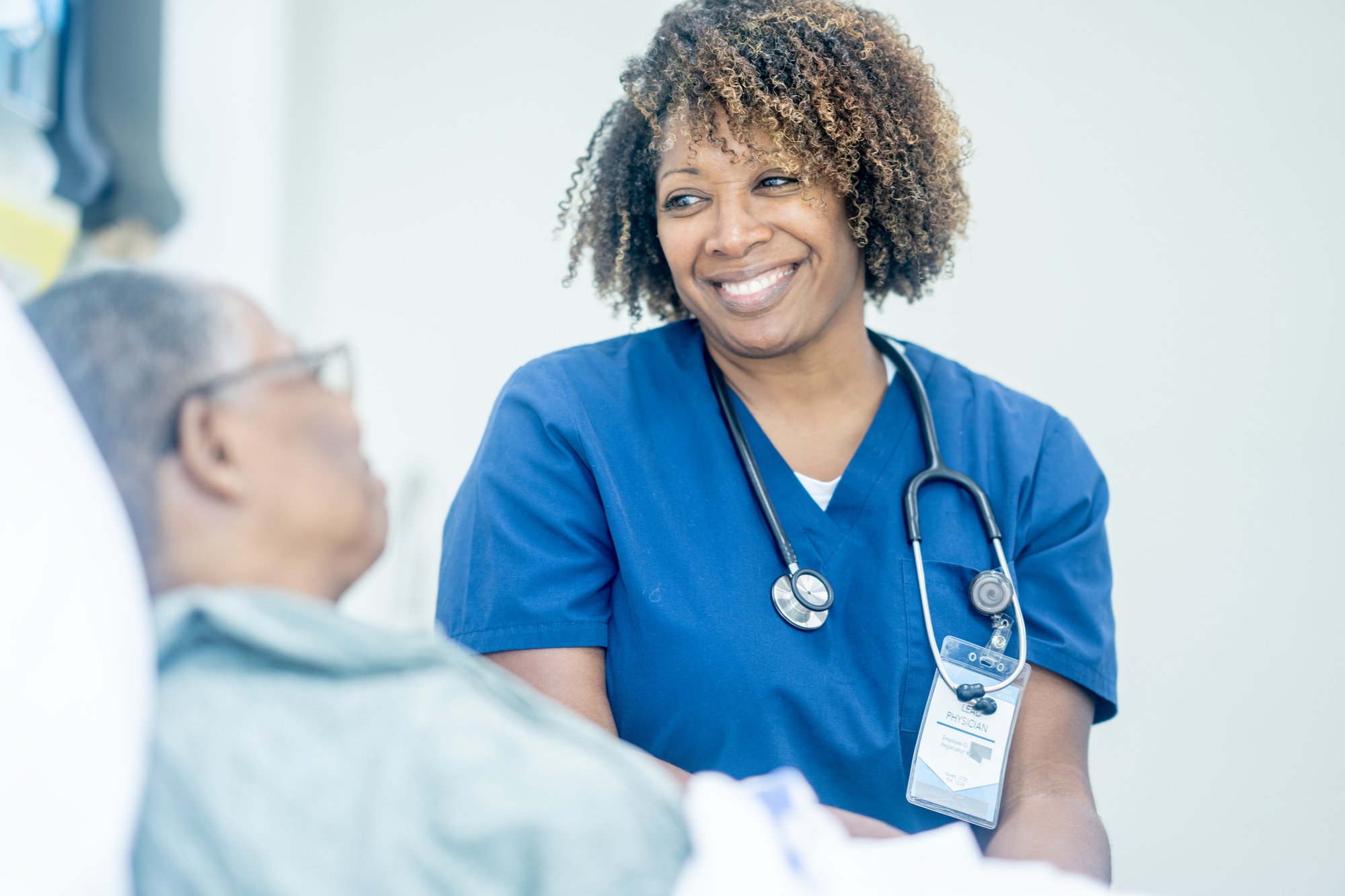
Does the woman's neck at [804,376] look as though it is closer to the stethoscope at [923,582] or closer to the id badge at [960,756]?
the stethoscope at [923,582]

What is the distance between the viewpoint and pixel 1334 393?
1.98m

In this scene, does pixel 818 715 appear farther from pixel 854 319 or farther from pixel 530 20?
pixel 530 20

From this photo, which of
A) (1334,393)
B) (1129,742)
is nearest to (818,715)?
(1129,742)

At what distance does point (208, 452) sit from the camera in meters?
0.75

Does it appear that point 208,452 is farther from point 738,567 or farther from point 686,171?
point 686,171

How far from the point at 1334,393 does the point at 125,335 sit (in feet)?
6.35

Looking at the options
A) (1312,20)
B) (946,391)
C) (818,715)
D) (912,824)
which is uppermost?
(1312,20)

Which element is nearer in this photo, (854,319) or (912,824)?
(912,824)

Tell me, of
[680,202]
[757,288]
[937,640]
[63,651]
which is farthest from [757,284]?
[63,651]

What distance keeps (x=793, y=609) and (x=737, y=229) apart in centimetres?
43

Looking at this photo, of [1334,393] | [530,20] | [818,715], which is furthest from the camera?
[530,20]

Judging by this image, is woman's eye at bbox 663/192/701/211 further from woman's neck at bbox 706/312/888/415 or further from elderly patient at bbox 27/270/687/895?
elderly patient at bbox 27/270/687/895

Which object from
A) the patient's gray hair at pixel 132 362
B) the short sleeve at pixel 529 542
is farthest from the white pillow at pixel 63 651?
the short sleeve at pixel 529 542

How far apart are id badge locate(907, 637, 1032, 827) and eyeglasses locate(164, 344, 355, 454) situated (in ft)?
2.18
